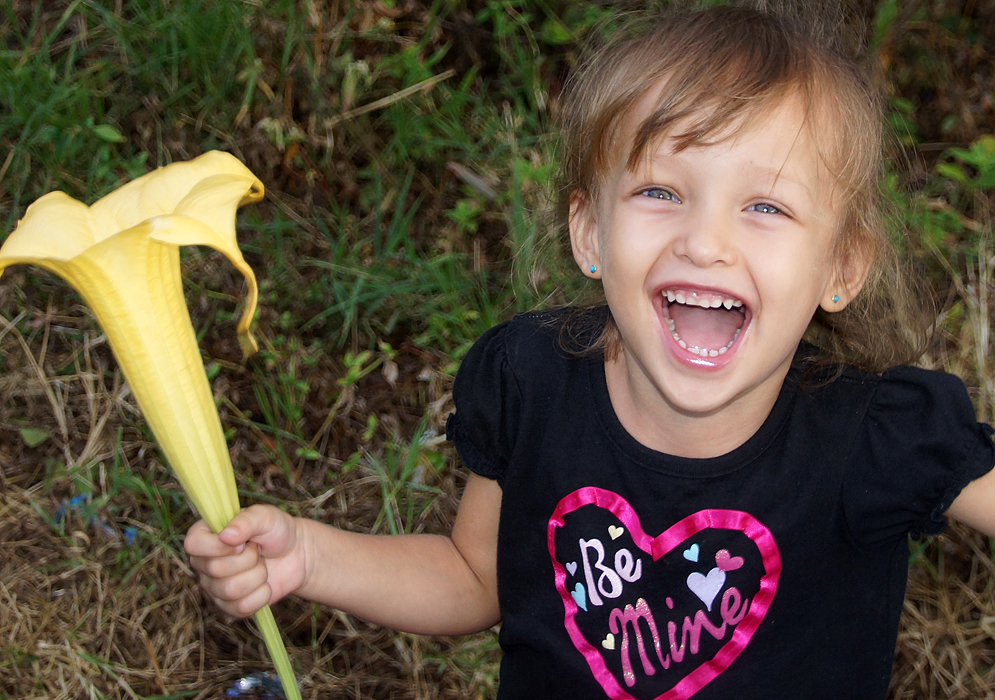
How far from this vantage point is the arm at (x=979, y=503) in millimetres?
1729

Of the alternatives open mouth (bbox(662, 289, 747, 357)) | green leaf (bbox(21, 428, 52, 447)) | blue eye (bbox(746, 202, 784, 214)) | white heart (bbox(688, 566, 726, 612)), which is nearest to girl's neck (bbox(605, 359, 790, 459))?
open mouth (bbox(662, 289, 747, 357))

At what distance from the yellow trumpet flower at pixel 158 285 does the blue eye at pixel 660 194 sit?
69 cm

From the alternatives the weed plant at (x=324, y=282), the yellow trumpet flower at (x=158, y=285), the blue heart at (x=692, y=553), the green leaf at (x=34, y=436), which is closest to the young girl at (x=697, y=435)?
the blue heart at (x=692, y=553)

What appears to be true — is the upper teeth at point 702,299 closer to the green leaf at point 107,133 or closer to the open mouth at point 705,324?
the open mouth at point 705,324

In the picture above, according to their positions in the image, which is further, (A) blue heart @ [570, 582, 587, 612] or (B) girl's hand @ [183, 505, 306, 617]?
(A) blue heart @ [570, 582, 587, 612]

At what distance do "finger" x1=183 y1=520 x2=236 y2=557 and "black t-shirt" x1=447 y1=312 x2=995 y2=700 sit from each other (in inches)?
26.4

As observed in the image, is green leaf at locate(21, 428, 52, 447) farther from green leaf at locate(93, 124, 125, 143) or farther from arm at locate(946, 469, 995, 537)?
arm at locate(946, 469, 995, 537)

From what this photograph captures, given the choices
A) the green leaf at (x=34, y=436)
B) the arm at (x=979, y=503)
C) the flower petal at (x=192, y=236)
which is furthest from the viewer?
the green leaf at (x=34, y=436)

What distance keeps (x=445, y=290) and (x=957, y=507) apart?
1594 millimetres

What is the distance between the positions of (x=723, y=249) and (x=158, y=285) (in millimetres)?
894

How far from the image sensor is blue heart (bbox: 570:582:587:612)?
1.91 metres

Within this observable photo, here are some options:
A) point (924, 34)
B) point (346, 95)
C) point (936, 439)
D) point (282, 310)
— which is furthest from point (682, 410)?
point (924, 34)

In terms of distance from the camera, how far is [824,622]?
1873mm

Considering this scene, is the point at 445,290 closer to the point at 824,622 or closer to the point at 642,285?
the point at 642,285
